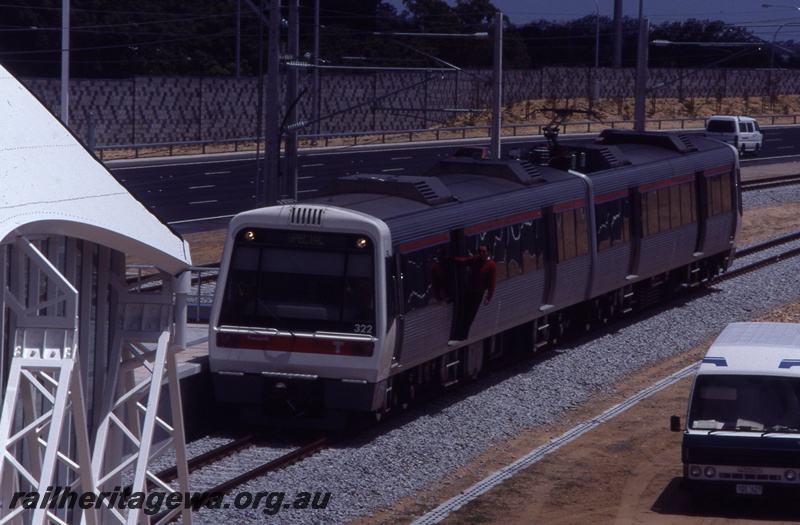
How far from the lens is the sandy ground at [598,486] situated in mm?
13859

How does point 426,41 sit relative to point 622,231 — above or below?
above

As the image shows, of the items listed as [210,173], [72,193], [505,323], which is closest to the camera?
[72,193]

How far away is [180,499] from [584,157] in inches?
638

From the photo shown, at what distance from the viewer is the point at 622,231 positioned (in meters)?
25.7

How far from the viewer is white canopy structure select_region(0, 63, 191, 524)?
8.20m

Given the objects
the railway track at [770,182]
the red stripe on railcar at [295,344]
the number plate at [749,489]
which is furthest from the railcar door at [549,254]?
the railway track at [770,182]

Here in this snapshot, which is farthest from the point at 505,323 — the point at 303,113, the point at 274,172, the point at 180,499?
the point at 303,113

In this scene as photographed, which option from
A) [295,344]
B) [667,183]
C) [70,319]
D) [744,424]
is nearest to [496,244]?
[295,344]

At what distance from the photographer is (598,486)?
15.1 m

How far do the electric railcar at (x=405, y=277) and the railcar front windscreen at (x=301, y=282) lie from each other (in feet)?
0.06

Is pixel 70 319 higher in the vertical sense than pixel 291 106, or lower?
lower

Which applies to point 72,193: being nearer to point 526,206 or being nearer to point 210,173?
point 526,206

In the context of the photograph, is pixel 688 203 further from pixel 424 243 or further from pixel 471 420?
pixel 471 420

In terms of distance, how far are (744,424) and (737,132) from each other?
48522 millimetres
